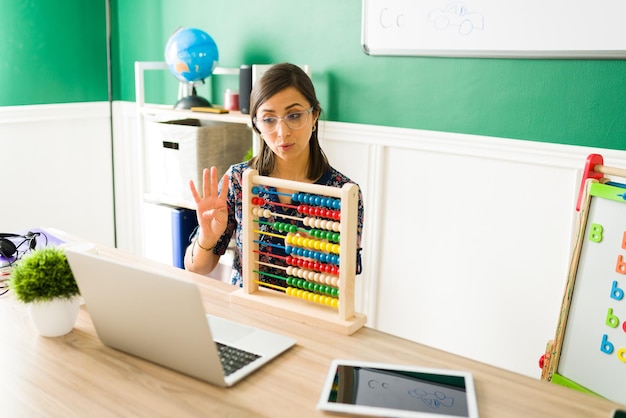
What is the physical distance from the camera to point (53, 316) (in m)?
1.34

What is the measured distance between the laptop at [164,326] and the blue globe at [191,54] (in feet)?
5.79

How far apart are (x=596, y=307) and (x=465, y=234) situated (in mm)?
849

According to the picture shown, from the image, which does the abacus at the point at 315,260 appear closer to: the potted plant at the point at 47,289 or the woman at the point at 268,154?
the woman at the point at 268,154

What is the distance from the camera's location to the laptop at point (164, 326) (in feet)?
3.62

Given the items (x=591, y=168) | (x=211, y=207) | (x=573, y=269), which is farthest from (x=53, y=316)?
(x=591, y=168)

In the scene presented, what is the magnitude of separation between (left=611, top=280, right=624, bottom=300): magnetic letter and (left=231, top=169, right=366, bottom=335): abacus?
69 centimetres

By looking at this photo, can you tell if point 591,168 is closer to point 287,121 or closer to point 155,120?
point 287,121

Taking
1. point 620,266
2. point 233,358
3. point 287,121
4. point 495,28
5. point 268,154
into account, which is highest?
point 495,28

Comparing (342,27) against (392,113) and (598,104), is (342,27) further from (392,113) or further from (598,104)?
(598,104)

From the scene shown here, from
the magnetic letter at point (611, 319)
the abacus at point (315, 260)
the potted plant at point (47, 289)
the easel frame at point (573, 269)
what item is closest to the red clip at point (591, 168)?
the easel frame at point (573, 269)

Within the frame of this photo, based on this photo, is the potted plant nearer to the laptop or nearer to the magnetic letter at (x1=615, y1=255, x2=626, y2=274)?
the laptop

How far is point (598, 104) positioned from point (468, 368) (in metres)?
1.28

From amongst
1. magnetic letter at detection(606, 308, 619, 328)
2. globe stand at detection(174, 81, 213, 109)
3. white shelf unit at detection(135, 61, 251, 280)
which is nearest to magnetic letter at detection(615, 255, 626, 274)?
magnetic letter at detection(606, 308, 619, 328)

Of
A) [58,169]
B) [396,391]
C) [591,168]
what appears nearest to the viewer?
[396,391]
